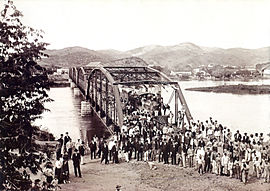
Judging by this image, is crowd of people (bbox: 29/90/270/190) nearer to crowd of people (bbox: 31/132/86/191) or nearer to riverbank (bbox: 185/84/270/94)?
crowd of people (bbox: 31/132/86/191)

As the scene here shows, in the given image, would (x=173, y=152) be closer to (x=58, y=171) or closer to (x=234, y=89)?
(x=58, y=171)

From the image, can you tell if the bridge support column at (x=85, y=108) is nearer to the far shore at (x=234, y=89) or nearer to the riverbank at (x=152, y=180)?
the riverbank at (x=152, y=180)

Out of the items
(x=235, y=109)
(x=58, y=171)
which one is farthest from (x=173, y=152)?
(x=235, y=109)

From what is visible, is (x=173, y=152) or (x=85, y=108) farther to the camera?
(x=85, y=108)

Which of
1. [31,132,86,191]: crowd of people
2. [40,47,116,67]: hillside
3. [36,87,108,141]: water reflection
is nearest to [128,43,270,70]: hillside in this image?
[40,47,116,67]: hillside

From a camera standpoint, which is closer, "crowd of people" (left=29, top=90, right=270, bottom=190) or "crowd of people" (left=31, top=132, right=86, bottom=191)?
"crowd of people" (left=31, top=132, right=86, bottom=191)
